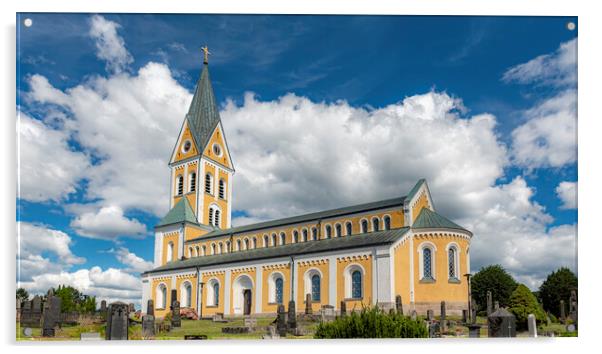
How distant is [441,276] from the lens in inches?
898

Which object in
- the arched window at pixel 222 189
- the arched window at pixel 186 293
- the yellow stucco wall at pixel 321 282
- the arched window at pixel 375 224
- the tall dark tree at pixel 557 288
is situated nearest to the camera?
the tall dark tree at pixel 557 288

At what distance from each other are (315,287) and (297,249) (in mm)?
Result: 2179

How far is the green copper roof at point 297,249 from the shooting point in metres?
23.5

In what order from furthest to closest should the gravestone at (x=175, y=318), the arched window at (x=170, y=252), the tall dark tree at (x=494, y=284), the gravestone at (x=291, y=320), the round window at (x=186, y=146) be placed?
the round window at (x=186, y=146), the arched window at (x=170, y=252), the gravestone at (x=175, y=318), the tall dark tree at (x=494, y=284), the gravestone at (x=291, y=320)

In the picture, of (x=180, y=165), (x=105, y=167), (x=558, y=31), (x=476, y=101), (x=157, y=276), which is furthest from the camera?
(x=180, y=165)

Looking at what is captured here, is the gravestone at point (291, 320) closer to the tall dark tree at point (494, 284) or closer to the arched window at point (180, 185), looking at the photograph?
the tall dark tree at point (494, 284)

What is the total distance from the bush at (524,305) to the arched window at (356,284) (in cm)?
813

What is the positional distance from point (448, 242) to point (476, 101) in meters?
10.7

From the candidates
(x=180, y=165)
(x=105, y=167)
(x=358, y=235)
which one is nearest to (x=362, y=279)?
(x=358, y=235)

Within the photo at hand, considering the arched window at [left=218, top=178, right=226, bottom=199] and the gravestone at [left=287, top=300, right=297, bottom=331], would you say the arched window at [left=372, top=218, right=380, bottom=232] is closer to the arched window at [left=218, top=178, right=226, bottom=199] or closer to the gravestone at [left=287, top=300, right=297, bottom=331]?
the gravestone at [left=287, top=300, right=297, bottom=331]

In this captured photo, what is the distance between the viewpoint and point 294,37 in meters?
13.5

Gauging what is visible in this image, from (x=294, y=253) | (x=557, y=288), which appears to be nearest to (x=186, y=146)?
(x=294, y=253)

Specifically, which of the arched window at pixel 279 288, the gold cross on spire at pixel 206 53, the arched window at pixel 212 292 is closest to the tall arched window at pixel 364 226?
the arched window at pixel 279 288
